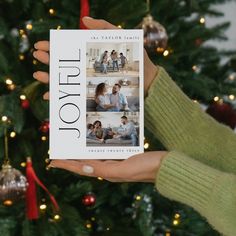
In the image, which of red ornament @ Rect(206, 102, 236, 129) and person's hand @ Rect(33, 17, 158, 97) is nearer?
person's hand @ Rect(33, 17, 158, 97)

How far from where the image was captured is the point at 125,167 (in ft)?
3.01

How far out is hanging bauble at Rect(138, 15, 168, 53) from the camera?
1.43m

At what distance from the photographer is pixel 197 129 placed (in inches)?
39.9

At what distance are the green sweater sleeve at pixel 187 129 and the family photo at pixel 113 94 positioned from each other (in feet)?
0.17

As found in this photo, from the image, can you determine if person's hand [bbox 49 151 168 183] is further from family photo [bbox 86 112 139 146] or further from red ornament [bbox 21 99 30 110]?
red ornament [bbox 21 99 30 110]

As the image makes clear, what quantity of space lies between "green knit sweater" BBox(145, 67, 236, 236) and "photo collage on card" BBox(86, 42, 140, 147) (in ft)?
0.16

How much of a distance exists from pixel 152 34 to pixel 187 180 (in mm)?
627

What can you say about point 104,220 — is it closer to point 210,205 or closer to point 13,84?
point 13,84

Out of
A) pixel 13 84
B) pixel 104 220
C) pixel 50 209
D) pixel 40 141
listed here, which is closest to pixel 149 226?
pixel 104 220

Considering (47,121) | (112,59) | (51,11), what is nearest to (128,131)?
(112,59)

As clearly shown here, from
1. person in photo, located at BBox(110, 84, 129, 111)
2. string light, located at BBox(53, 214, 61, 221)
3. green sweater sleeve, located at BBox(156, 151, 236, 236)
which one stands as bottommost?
string light, located at BBox(53, 214, 61, 221)

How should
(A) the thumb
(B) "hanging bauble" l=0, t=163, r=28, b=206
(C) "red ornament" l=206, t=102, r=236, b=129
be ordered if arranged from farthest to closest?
1. (C) "red ornament" l=206, t=102, r=236, b=129
2. (B) "hanging bauble" l=0, t=163, r=28, b=206
3. (A) the thumb

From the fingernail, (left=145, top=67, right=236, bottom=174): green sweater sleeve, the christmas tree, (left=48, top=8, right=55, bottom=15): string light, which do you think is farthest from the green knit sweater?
(left=48, top=8, right=55, bottom=15): string light

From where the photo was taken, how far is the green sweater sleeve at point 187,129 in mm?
987
